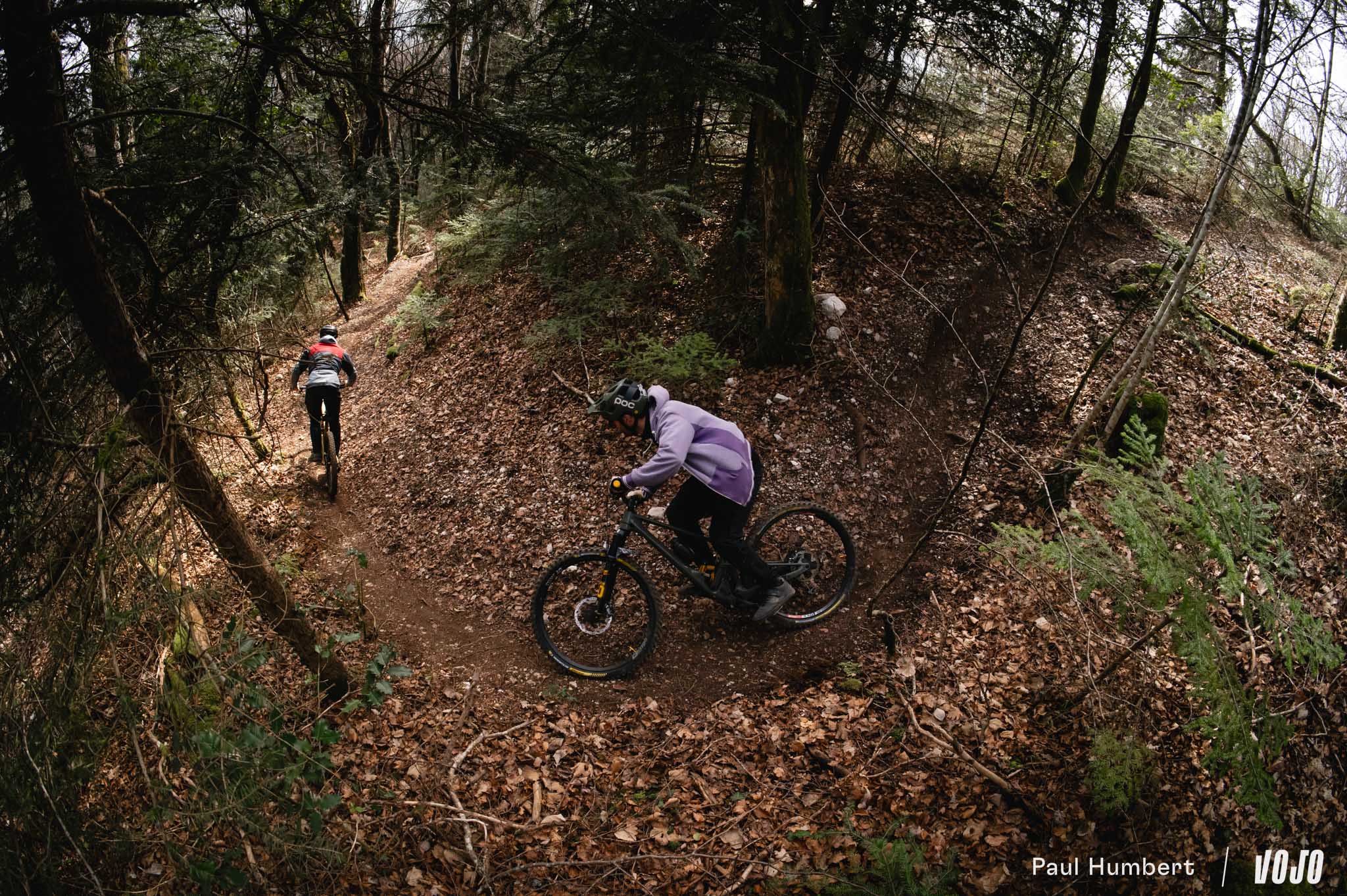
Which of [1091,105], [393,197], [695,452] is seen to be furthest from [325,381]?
[1091,105]

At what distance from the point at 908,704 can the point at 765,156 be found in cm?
618

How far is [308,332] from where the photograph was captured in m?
13.4

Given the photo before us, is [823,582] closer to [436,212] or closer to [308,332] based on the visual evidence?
[436,212]

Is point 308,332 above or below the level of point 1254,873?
below

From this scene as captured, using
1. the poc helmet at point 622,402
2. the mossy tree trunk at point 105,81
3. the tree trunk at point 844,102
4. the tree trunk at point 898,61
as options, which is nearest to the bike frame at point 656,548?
the poc helmet at point 622,402

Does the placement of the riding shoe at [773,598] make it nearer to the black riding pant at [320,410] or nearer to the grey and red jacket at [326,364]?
the grey and red jacket at [326,364]

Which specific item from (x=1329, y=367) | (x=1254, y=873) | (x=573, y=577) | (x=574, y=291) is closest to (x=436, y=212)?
(x=574, y=291)

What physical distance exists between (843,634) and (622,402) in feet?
9.71

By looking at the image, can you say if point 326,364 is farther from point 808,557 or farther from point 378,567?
point 808,557

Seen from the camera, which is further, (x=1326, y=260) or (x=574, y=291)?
(x=1326, y=260)

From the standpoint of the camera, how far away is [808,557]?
6039mm

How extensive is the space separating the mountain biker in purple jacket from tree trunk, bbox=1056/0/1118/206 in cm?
802

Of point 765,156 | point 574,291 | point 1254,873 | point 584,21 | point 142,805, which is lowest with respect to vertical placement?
point 142,805

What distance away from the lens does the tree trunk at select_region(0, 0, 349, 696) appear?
9.49ft
